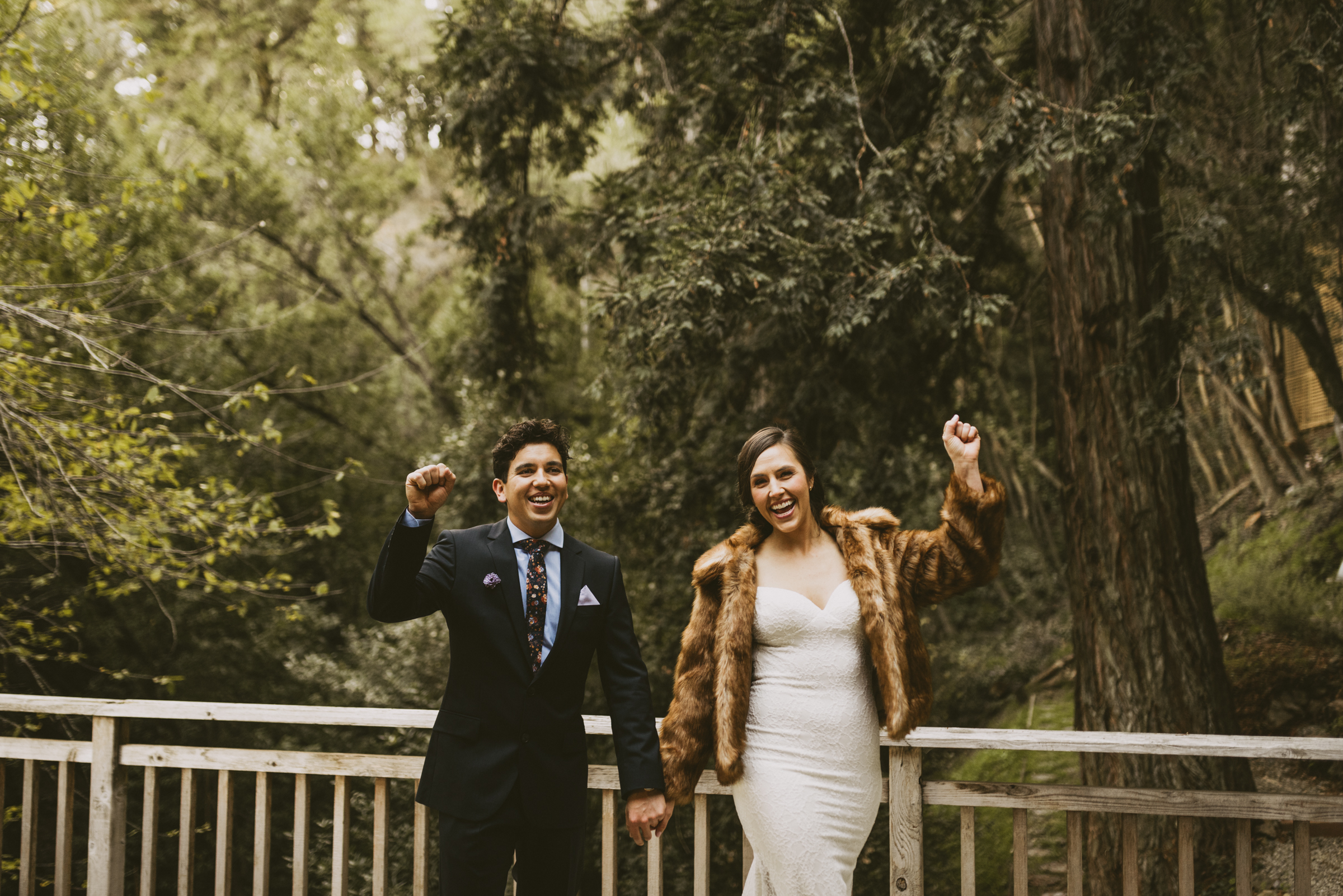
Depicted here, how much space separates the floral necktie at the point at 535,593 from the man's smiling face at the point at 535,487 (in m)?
0.03

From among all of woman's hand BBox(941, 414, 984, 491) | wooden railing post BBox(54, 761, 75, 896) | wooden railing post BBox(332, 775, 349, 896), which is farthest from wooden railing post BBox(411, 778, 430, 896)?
woman's hand BBox(941, 414, 984, 491)

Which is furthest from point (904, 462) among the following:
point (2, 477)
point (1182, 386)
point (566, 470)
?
point (2, 477)

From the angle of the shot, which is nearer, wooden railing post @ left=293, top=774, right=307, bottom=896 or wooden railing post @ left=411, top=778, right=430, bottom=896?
wooden railing post @ left=411, top=778, right=430, bottom=896

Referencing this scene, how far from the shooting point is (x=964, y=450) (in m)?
2.21

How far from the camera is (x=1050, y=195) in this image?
527cm

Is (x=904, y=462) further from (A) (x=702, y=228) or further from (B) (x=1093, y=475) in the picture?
(A) (x=702, y=228)

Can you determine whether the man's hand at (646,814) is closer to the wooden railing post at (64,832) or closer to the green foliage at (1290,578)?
the wooden railing post at (64,832)

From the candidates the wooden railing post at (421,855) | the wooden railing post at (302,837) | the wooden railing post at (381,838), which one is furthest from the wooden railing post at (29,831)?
the wooden railing post at (421,855)

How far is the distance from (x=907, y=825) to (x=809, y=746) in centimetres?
Answer: 56

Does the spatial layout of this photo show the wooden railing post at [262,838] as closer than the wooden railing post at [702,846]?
No

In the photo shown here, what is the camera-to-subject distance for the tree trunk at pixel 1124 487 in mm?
4625

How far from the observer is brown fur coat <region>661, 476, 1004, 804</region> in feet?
7.34

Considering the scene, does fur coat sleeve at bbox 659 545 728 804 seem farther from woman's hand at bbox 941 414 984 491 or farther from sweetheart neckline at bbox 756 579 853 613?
woman's hand at bbox 941 414 984 491

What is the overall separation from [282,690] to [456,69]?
27.2ft
